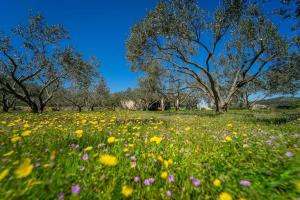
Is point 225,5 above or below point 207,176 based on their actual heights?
above

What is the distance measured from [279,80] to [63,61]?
113ft

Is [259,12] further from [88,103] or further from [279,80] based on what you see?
[88,103]

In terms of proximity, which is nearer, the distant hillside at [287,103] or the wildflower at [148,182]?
the wildflower at [148,182]

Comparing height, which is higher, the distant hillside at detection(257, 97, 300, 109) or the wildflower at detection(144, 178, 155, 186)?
the distant hillside at detection(257, 97, 300, 109)


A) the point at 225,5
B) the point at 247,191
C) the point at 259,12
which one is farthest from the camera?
the point at 259,12

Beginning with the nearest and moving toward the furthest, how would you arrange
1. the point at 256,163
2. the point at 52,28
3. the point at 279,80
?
1. the point at 256,163
2. the point at 52,28
3. the point at 279,80

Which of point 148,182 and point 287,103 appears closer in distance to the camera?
point 148,182

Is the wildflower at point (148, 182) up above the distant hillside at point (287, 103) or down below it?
below

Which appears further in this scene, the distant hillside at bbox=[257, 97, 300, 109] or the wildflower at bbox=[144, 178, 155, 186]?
the distant hillside at bbox=[257, 97, 300, 109]

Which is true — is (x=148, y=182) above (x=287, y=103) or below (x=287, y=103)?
below

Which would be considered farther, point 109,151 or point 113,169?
point 109,151

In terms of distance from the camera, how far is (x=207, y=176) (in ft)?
8.81

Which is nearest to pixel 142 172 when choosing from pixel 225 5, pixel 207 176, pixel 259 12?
pixel 207 176

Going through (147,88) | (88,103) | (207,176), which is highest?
(147,88)
